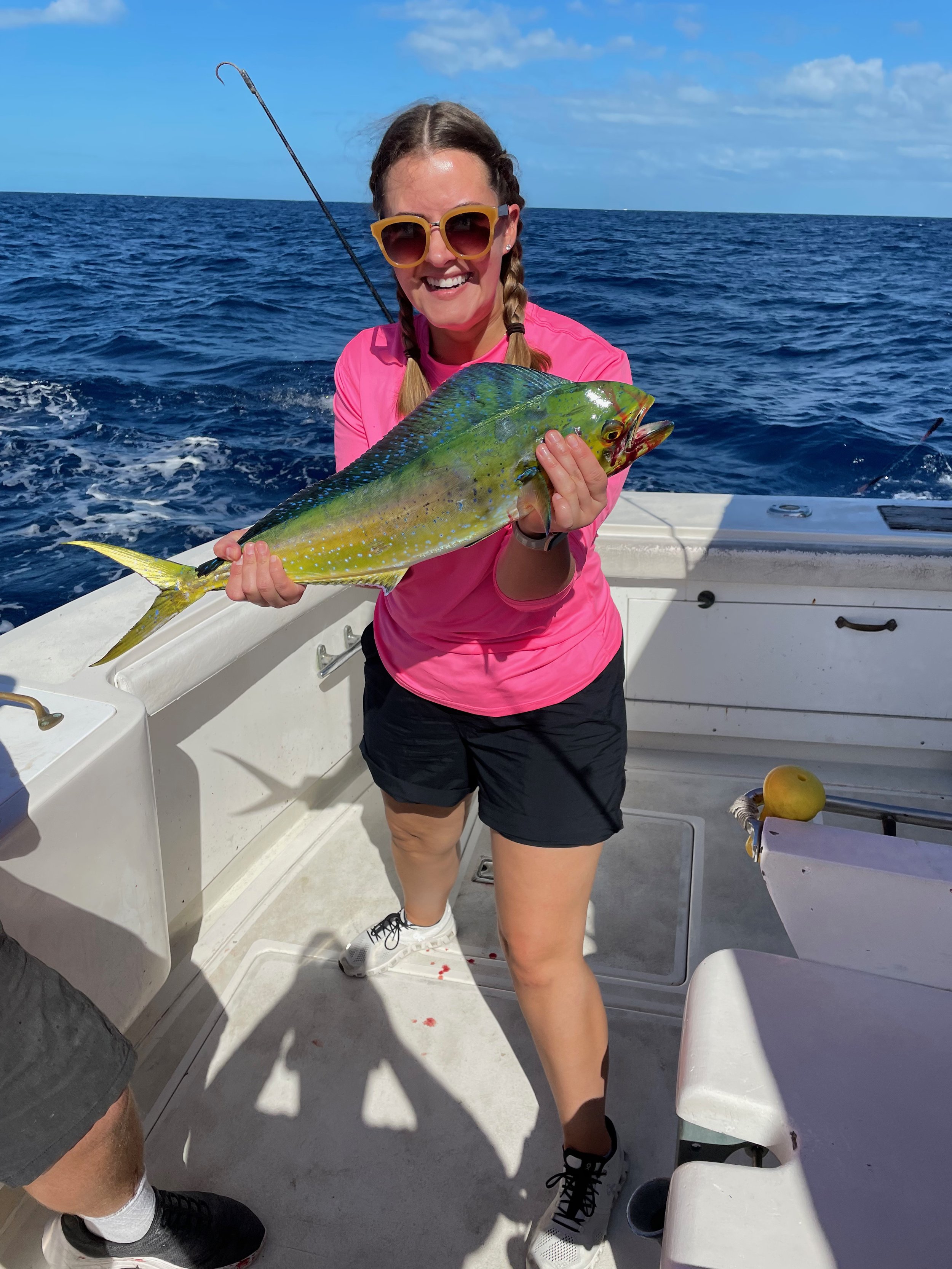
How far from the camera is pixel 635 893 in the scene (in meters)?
2.99

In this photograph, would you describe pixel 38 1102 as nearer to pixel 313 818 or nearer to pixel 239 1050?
pixel 239 1050

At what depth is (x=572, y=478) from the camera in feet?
4.66

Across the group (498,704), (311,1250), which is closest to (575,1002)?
(498,704)

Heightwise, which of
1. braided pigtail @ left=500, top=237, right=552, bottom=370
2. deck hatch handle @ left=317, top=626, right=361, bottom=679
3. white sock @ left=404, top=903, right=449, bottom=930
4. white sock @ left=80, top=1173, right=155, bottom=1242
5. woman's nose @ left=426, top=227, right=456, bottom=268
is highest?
woman's nose @ left=426, top=227, right=456, bottom=268

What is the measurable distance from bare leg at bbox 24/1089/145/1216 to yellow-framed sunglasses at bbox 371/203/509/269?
1.62 metres

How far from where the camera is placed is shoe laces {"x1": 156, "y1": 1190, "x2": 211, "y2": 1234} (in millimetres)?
1792

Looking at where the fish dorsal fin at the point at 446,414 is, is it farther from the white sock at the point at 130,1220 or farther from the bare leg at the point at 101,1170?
the white sock at the point at 130,1220

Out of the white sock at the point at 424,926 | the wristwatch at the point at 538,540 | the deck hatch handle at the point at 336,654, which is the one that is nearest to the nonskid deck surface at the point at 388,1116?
the white sock at the point at 424,926

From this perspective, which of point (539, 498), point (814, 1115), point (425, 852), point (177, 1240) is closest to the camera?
point (814, 1115)

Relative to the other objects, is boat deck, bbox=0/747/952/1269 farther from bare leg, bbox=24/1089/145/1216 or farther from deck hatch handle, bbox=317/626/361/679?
deck hatch handle, bbox=317/626/361/679

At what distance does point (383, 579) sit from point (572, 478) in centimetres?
45

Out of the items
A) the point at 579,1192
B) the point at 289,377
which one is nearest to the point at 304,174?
the point at 579,1192

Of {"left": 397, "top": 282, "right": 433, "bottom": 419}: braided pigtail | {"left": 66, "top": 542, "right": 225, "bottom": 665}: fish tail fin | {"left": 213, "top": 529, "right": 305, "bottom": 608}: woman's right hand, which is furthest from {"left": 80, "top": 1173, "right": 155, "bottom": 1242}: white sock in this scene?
{"left": 397, "top": 282, "right": 433, "bottom": 419}: braided pigtail

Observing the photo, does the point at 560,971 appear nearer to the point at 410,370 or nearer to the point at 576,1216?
the point at 576,1216
